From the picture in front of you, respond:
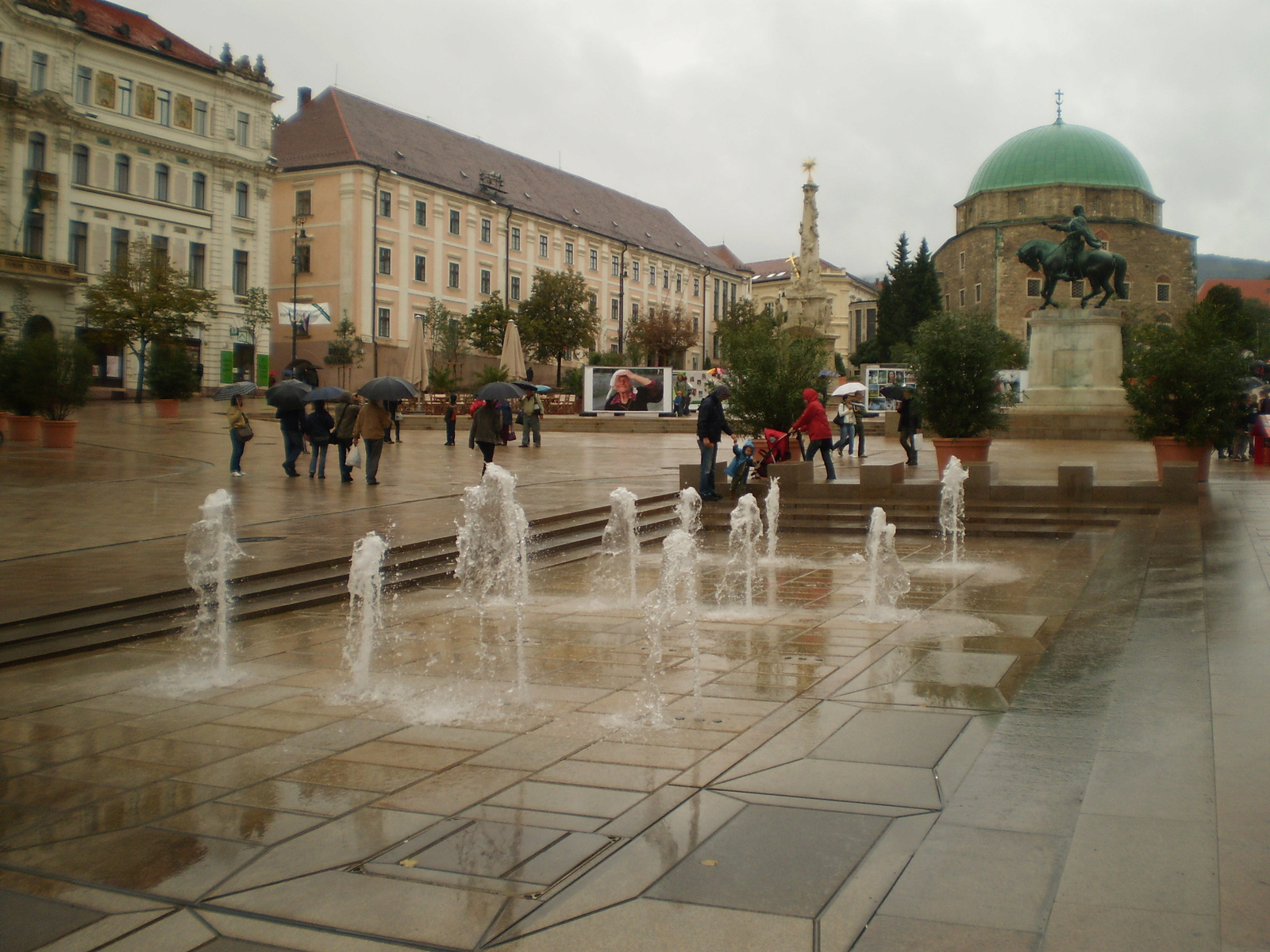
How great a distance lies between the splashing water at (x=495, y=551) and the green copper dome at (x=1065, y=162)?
82.1 meters

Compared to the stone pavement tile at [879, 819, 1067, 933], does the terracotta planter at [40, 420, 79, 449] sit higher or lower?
higher

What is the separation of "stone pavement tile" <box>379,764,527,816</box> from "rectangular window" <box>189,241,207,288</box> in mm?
52334

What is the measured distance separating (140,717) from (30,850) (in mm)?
1870

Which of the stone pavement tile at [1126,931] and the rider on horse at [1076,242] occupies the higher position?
the rider on horse at [1076,242]

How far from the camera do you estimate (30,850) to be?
157 inches

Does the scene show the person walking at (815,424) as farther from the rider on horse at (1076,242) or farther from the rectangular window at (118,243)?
the rectangular window at (118,243)

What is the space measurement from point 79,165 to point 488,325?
2155 cm

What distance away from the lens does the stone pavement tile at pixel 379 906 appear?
330 centimetres

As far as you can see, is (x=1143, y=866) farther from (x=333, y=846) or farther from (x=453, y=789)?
(x=333, y=846)

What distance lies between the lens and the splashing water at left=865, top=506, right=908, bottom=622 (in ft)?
28.1

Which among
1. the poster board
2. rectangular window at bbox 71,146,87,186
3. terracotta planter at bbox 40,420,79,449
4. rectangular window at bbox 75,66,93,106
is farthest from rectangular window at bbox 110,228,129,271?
terracotta planter at bbox 40,420,79,449

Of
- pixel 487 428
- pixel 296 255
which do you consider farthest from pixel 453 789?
pixel 296 255

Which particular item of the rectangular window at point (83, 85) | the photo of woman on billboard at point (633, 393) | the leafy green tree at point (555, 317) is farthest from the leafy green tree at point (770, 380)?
the leafy green tree at point (555, 317)

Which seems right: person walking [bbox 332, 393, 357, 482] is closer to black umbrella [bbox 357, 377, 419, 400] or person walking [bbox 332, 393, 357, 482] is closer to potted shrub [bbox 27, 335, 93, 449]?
black umbrella [bbox 357, 377, 419, 400]
